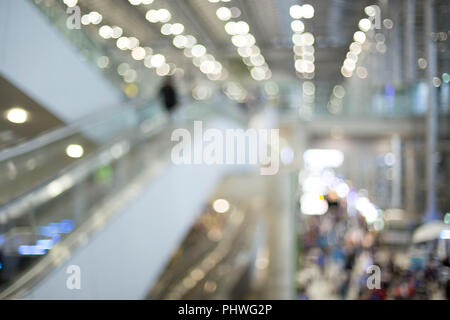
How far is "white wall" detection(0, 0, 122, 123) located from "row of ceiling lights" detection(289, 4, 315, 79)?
2568 millimetres

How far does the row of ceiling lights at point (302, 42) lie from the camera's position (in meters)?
4.30

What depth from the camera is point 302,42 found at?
4824 millimetres

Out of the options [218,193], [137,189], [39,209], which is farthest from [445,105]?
[218,193]

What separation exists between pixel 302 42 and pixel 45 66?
2.95m

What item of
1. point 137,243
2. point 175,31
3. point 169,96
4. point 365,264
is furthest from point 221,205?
point 365,264

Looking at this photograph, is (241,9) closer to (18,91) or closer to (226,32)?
(226,32)

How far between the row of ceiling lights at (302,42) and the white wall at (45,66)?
2.57 metres

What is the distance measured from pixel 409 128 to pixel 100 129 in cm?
373

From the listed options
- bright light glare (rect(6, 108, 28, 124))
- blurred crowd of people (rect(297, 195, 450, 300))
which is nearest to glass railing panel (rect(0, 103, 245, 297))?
bright light glare (rect(6, 108, 28, 124))

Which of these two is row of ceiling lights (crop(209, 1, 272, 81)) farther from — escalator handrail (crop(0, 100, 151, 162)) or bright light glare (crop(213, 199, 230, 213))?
bright light glare (crop(213, 199, 230, 213))

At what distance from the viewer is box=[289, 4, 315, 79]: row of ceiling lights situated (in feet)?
14.1
